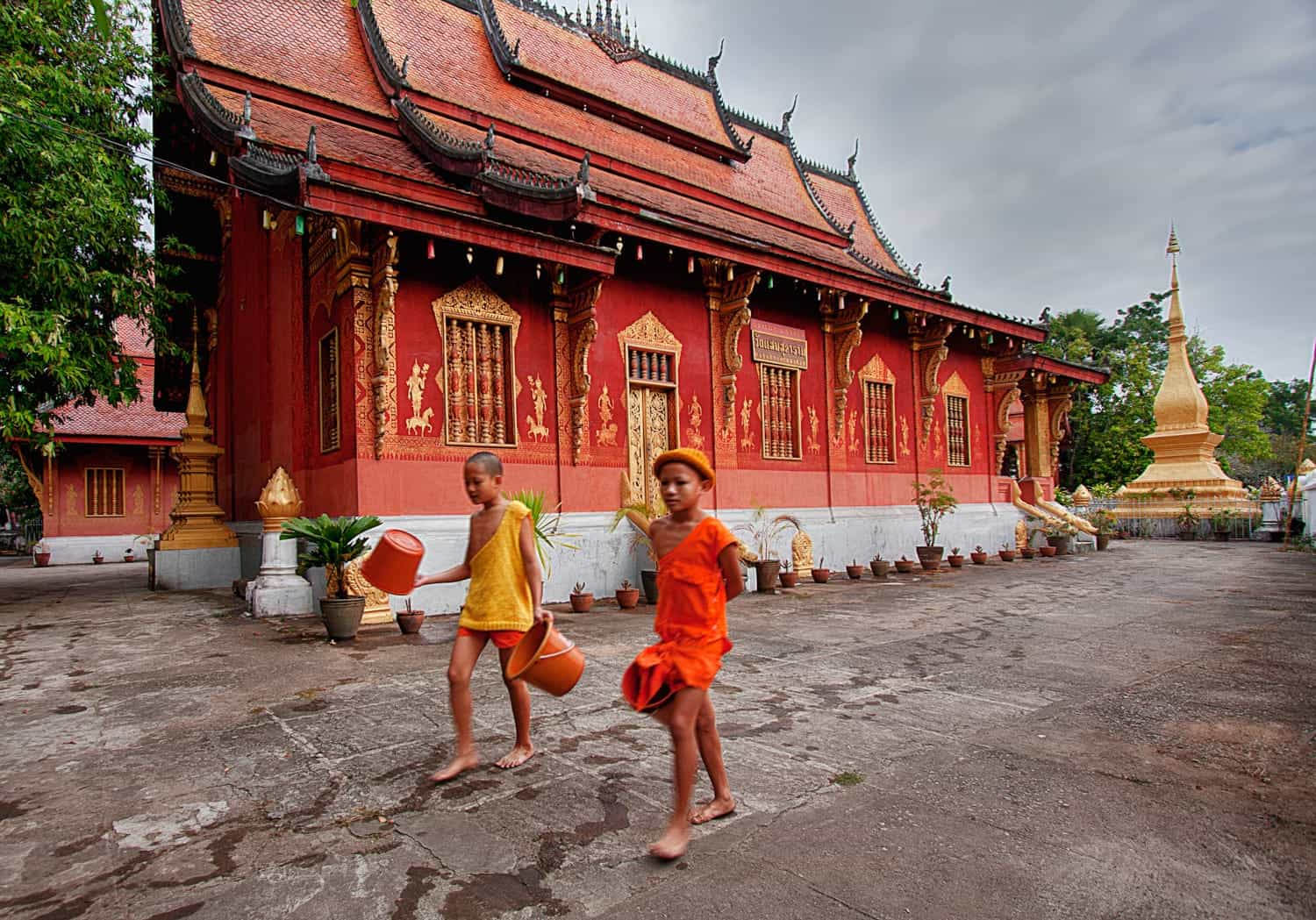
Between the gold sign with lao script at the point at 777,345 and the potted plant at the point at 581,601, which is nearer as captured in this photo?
the potted plant at the point at 581,601

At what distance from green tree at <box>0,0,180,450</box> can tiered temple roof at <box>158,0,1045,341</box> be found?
127cm

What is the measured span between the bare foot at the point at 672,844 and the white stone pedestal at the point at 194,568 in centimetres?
1117

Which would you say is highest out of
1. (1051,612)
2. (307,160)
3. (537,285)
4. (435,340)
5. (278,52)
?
(278,52)

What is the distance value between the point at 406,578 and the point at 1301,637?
7.06 metres

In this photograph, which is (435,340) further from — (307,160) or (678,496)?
(678,496)

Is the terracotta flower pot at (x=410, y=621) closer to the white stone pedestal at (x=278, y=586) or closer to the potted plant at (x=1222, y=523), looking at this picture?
the white stone pedestal at (x=278, y=586)

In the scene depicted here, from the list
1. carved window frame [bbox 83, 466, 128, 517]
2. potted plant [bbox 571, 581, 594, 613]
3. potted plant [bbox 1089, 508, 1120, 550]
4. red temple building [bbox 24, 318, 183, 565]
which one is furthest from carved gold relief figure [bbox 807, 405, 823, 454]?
carved window frame [bbox 83, 466, 128, 517]

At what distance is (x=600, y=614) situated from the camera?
820 cm

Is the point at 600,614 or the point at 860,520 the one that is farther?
the point at 860,520

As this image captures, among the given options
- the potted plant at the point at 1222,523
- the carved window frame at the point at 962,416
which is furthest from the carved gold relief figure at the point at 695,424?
the potted plant at the point at 1222,523

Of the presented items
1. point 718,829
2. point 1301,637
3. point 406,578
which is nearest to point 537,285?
point 406,578

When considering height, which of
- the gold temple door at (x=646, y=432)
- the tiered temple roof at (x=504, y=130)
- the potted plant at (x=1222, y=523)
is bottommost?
the potted plant at (x=1222, y=523)

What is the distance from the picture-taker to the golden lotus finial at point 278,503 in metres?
8.28

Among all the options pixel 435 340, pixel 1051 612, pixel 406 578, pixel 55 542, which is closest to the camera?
pixel 406 578
